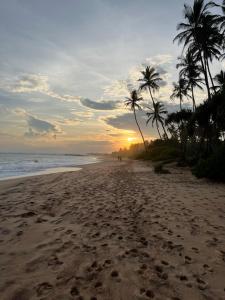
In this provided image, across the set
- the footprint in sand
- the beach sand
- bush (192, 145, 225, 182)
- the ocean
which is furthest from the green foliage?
the footprint in sand

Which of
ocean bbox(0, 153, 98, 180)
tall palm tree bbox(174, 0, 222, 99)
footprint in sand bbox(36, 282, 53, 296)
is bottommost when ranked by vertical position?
footprint in sand bbox(36, 282, 53, 296)

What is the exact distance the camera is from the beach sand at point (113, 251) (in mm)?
2936

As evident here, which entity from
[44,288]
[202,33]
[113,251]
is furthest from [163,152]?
[44,288]

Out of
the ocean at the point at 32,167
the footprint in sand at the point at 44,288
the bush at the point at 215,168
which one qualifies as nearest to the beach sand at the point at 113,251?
the footprint in sand at the point at 44,288

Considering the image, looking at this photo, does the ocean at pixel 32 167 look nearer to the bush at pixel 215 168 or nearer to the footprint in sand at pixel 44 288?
the bush at pixel 215 168

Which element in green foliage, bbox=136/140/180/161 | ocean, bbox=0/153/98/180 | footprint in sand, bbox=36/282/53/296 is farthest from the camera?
green foliage, bbox=136/140/180/161

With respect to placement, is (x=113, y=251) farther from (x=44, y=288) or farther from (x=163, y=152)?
(x=163, y=152)

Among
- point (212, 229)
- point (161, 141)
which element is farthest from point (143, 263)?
point (161, 141)

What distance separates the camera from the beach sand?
9.63 ft

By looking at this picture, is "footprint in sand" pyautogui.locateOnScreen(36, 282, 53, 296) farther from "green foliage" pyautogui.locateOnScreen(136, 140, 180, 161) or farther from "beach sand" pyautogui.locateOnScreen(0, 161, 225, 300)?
"green foliage" pyautogui.locateOnScreen(136, 140, 180, 161)

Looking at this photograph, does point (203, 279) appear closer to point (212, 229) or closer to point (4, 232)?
point (212, 229)

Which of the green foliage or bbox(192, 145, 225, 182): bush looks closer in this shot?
bbox(192, 145, 225, 182): bush

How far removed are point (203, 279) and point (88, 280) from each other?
1565mm

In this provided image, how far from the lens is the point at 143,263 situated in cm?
356
